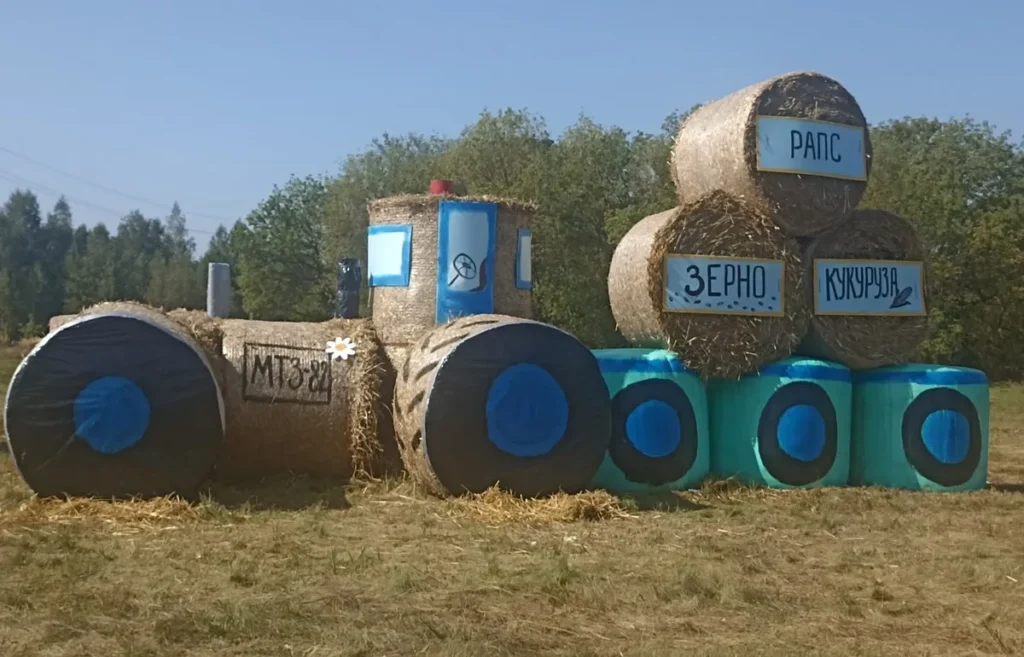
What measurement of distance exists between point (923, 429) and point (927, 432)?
0.13 ft

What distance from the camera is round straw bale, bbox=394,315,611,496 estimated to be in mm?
7562

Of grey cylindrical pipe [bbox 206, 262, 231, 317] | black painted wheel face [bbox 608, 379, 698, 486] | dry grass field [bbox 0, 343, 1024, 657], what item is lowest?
dry grass field [bbox 0, 343, 1024, 657]

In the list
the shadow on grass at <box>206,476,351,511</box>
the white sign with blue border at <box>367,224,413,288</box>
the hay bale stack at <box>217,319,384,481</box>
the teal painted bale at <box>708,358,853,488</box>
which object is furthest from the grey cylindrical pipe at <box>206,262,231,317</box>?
the teal painted bale at <box>708,358,853,488</box>

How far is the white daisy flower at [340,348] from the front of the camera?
8.65 m

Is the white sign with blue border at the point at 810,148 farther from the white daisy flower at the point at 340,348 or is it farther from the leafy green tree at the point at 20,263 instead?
the leafy green tree at the point at 20,263

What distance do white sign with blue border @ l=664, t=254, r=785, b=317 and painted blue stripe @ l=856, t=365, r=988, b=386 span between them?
1091mm

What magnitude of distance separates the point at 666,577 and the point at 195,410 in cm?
350

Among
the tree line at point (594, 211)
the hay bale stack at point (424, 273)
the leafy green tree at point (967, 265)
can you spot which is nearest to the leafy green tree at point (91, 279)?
the tree line at point (594, 211)

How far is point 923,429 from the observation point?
9109 mm

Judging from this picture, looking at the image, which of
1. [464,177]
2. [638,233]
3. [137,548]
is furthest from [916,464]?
[464,177]

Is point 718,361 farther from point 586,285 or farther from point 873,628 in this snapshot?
point 586,285

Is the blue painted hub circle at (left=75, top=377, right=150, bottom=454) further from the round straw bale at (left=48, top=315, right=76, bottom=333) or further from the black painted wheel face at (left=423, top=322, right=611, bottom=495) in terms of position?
the black painted wheel face at (left=423, top=322, right=611, bottom=495)

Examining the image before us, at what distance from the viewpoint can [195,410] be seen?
7.49m

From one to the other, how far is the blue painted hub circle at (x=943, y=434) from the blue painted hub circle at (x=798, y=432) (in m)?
0.98
